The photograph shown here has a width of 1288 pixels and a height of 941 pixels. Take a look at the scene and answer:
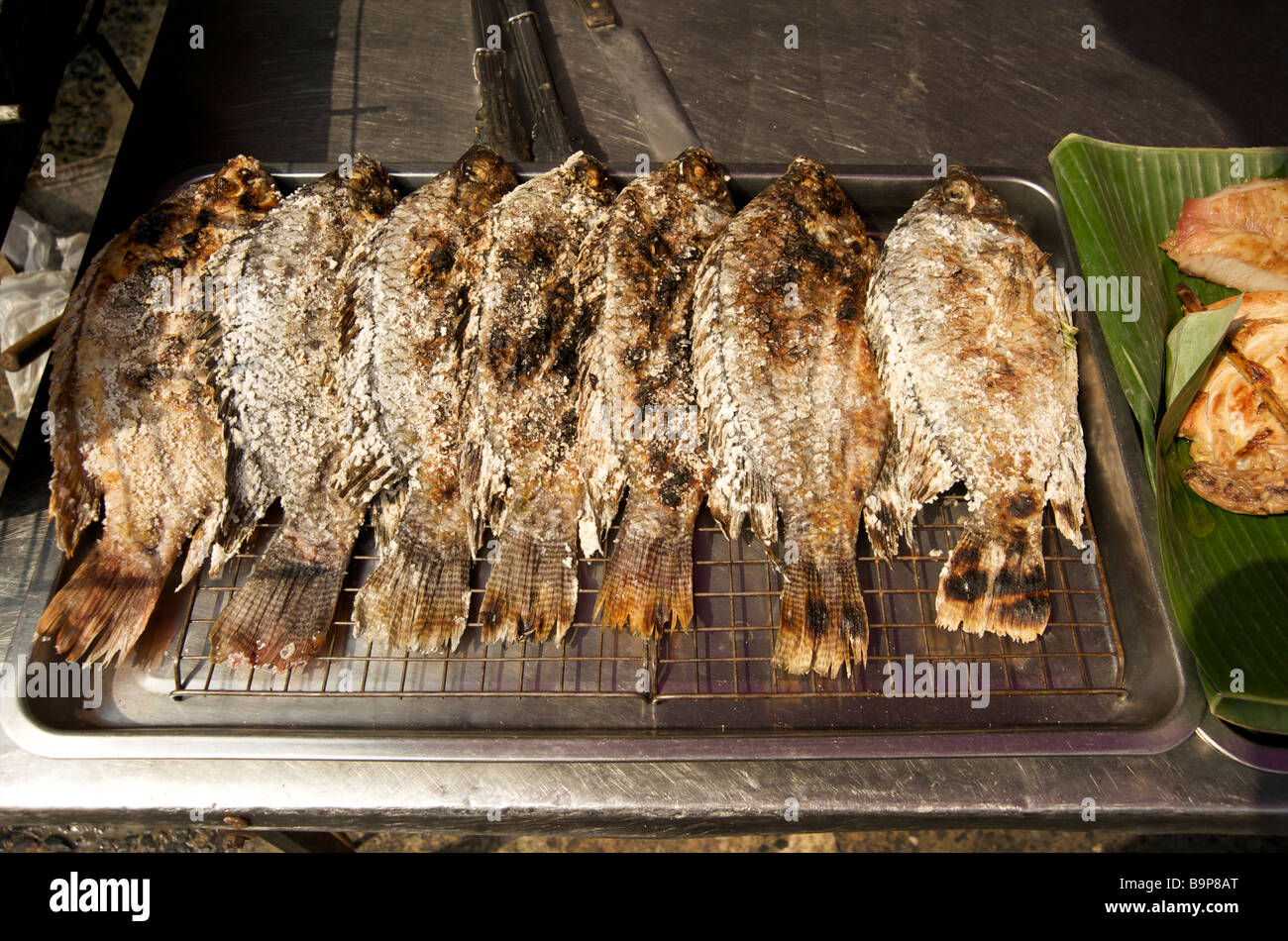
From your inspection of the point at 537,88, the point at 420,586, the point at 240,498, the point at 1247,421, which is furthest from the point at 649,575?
the point at 537,88

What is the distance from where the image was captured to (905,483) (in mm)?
2414

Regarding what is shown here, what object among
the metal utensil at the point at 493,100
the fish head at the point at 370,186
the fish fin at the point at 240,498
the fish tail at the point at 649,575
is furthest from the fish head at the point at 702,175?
the fish fin at the point at 240,498

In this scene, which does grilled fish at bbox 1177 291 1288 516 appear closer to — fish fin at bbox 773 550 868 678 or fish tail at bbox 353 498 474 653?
fish fin at bbox 773 550 868 678

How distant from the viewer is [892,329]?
2.43 metres

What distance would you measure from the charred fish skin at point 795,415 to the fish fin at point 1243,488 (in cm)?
104

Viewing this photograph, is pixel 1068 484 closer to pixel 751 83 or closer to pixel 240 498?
pixel 751 83

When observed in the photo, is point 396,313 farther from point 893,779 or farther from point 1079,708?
point 1079,708

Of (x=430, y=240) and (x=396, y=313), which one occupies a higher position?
(x=430, y=240)

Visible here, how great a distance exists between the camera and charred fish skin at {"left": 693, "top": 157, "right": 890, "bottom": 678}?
7.25 ft

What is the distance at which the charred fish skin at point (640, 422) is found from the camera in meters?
2.23

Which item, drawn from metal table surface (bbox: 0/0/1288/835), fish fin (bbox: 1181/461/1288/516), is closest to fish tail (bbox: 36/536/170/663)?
metal table surface (bbox: 0/0/1288/835)
